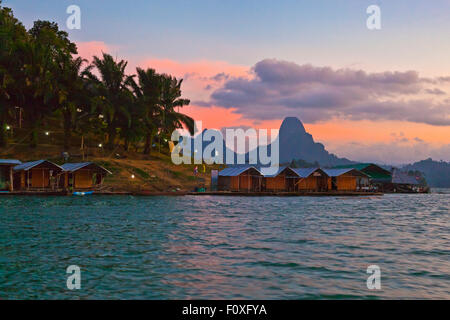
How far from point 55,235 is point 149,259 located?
8.50 metres

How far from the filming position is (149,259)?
15.2 metres

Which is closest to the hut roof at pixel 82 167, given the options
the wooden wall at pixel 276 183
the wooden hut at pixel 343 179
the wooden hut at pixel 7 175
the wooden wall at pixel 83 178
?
the wooden wall at pixel 83 178

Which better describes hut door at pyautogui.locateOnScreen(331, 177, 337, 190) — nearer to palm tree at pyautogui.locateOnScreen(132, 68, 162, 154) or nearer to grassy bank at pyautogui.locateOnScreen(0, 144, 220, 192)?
grassy bank at pyautogui.locateOnScreen(0, 144, 220, 192)

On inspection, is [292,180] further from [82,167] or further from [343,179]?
[82,167]

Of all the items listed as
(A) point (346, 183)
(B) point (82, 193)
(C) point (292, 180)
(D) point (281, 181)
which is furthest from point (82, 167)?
(A) point (346, 183)

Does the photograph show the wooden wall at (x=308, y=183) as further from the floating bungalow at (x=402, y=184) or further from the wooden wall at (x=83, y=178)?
the wooden wall at (x=83, y=178)

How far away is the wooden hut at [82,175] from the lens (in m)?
57.8

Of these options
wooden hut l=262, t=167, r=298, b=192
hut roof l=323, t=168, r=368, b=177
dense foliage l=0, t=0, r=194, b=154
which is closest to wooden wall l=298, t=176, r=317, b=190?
wooden hut l=262, t=167, r=298, b=192

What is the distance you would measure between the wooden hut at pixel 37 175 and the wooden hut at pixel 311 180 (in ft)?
133

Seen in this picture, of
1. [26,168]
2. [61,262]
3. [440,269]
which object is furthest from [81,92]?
[440,269]

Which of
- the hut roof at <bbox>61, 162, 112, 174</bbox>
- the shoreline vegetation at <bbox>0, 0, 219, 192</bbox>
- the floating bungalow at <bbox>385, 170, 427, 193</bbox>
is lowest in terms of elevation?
the floating bungalow at <bbox>385, 170, 427, 193</bbox>

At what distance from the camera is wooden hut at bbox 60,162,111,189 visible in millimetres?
57844

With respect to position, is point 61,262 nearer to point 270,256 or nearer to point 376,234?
point 270,256

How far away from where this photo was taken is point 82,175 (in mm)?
60938
